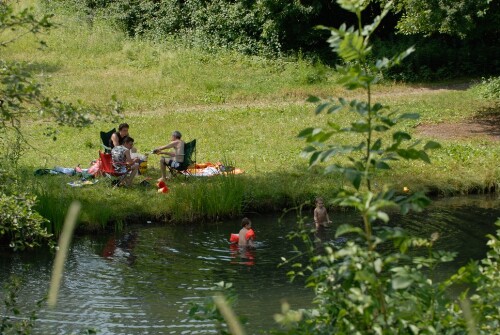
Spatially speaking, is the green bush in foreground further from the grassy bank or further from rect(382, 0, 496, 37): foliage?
rect(382, 0, 496, 37): foliage

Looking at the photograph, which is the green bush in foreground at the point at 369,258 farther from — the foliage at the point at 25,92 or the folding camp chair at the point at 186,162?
→ the folding camp chair at the point at 186,162

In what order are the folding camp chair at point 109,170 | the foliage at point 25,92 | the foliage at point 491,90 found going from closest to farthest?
the foliage at point 25,92 → the folding camp chair at point 109,170 → the foliage at point 491,90

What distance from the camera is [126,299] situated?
1027cm

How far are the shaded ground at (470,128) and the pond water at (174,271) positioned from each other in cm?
540

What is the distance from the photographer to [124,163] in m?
15.7

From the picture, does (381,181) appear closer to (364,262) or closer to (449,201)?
(449,201)

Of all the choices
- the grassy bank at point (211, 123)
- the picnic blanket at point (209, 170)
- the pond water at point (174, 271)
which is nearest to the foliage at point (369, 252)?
the pond water at point (174, 271)

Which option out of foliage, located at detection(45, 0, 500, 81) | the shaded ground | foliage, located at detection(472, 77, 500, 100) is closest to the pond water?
the shaded ground

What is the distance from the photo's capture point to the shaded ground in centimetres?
2064

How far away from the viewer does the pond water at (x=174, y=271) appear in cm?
948

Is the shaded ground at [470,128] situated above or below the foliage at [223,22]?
below

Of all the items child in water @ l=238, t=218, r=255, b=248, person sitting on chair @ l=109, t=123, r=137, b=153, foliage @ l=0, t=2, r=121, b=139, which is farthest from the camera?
person sitting on chair @ l=109, t=123, r=137, b=153

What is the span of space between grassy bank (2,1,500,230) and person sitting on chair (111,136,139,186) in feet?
1.14

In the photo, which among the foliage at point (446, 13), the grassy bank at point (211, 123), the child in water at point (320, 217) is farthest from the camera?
the foliage at point (446, 13)
